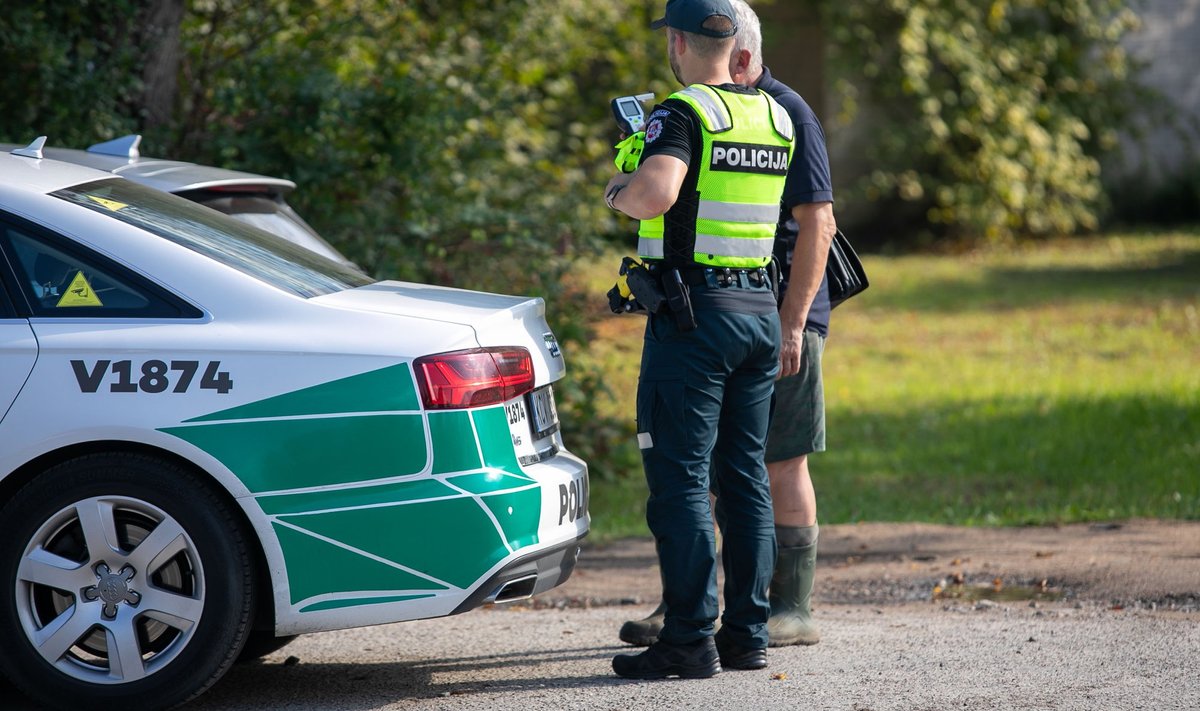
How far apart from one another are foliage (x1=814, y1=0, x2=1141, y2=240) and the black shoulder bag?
44.5ft

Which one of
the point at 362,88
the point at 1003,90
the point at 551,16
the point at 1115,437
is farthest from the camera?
the point at 1003,90

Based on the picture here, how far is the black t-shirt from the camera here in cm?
409

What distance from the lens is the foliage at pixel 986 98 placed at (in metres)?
18.2

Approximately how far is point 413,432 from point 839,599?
93.4 inches

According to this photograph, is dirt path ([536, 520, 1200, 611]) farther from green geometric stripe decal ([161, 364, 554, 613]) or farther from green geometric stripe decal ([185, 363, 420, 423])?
green geometric stripe decal ([185, 363, 420, 423])

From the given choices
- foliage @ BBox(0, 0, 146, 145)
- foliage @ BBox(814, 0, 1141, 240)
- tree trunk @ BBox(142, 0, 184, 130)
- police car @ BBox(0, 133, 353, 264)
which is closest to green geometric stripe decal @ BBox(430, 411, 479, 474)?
police car @ BBox(0, 133, 353, 264)

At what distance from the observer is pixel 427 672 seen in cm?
453

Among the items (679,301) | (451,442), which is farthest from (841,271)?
(451,442)

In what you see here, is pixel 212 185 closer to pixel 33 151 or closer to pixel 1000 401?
pixel 33 151

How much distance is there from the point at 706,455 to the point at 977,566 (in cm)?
214

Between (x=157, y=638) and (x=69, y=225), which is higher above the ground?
(x=69, y=225)

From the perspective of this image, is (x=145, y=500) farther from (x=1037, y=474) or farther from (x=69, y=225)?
(x=1037, y=474)

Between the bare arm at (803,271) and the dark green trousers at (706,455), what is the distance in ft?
0.58

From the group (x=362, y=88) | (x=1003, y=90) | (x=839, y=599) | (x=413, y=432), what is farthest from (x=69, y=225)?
(x=1003, y=90)
